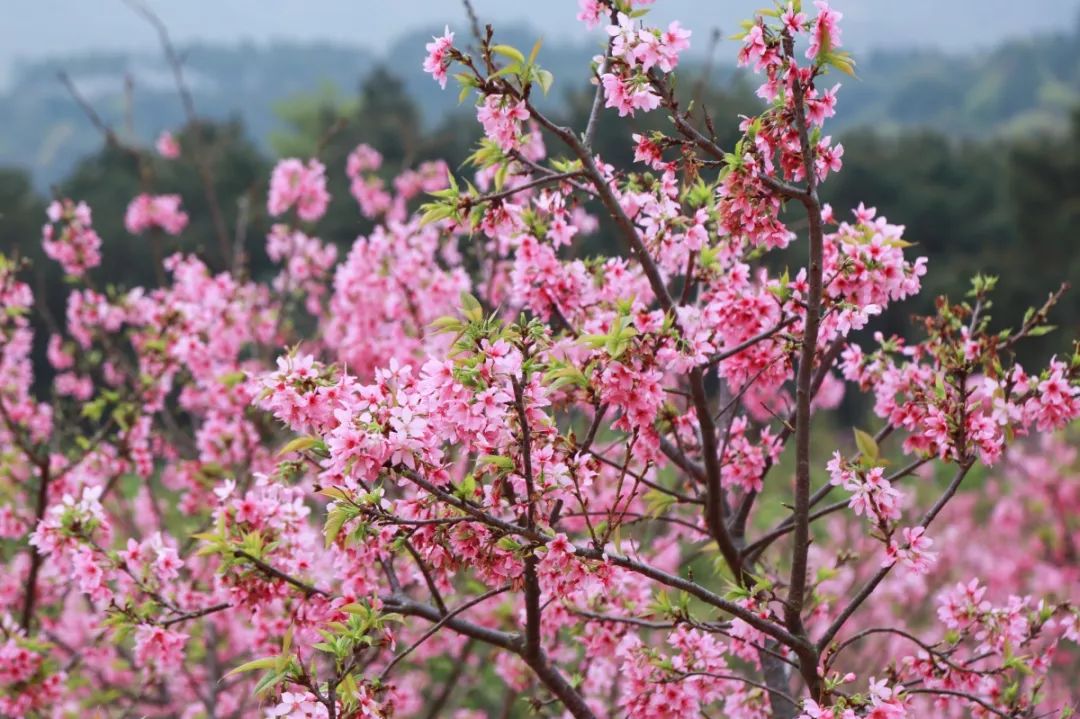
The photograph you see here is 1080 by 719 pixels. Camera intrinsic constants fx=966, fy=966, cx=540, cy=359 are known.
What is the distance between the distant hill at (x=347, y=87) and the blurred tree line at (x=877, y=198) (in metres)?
20.1

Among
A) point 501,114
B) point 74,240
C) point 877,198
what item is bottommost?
point 501,114

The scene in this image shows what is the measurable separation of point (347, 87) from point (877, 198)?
12726 cm

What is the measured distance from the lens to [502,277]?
592 centimetres

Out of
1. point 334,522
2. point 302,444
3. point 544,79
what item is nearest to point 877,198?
point 544,79

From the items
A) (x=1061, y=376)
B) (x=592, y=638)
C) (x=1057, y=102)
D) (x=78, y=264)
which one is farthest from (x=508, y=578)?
(x=1057, y=102)

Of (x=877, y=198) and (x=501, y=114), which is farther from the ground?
(x=877, y=198)

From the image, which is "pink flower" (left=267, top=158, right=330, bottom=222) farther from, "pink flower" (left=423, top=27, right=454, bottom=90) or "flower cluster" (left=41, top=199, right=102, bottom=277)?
"pink flower" (left=423, top=27, right=454, bottom=90)

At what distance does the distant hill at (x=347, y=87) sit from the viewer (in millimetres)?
85438

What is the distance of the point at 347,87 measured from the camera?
477 ft

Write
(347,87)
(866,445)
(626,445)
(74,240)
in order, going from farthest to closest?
(347,87)
(74,240)
(626,445)
(866,445)

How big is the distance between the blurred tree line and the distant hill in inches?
790

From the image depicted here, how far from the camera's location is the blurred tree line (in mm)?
22594

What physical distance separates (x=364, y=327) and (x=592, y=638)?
2970 millimetres

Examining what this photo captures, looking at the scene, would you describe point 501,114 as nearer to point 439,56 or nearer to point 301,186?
point 439,56
